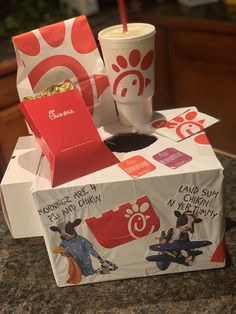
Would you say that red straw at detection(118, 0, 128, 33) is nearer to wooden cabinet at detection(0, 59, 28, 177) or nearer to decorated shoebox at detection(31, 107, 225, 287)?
decorated shoebox at detection(31, 107, 225, 287)

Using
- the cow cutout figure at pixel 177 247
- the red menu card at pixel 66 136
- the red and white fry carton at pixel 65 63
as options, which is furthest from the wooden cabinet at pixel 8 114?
the cow cutout figure at pixel 177 247

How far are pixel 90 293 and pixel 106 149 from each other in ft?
0.80

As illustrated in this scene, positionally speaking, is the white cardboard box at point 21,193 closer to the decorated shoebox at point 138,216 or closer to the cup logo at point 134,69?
the decorated shoebox at point 138,216

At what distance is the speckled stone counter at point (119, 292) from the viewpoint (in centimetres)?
66

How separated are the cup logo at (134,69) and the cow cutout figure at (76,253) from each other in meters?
0.27

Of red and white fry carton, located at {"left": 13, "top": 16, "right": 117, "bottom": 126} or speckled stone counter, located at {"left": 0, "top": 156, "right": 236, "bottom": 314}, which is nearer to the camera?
speckled stone counter, located at {"left": 0, "top": 156, "right": 236, "bottom": 314}

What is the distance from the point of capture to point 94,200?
27.2 inches

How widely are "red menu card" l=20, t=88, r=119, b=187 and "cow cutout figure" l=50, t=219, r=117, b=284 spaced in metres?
0.08

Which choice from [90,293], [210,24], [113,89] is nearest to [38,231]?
→ [90,293]

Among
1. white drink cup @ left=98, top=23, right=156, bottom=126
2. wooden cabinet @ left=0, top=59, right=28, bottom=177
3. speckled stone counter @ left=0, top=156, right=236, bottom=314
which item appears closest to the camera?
speckled stone counter @ left=0, top=156, right=236, bottom=314

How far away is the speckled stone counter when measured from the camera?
25.8 inches

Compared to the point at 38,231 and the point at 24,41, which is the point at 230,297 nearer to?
the point at 38,231

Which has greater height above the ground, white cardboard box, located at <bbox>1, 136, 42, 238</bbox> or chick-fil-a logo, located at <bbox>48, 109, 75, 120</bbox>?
chick-fil-a logo, located at <bbox>48, 109, 75, 120</bbox>

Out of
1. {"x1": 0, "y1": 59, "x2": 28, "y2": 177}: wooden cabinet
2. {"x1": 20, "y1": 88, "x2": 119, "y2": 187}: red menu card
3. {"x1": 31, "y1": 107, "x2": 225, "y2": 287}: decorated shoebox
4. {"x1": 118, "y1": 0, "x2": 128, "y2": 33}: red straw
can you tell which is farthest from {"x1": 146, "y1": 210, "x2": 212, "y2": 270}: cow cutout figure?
{"x1": 0, "y1": 59, "x2": 28, "y2": 177}: wooden cabinet
